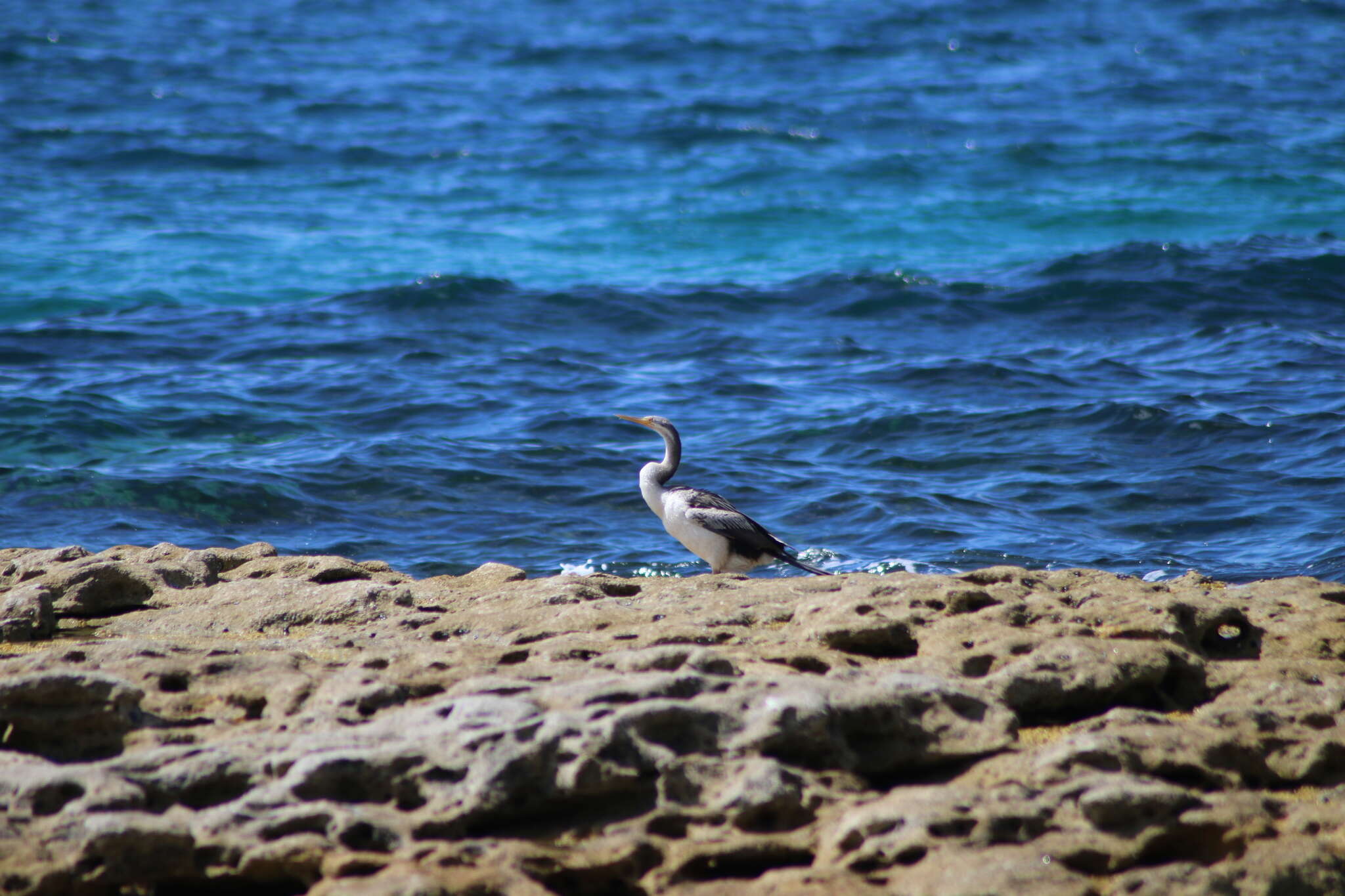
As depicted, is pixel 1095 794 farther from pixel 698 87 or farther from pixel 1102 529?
pixel 698 87

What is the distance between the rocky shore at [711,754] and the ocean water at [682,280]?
4.43 meters

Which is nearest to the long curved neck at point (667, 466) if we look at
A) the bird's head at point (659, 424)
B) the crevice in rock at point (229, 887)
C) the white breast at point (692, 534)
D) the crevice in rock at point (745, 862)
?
the bird's head at point (659, 424)

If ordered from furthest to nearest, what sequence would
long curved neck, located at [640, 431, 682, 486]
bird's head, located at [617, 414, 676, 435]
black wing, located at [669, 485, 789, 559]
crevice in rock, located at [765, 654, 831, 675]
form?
bird's head, located at [617, 414, 676, 435], long curved neck, located at [640, 431, 682, 486], black wing, located at [669, 485, 789, 559], crevice in rock, located at [765, 654, 831, 675]

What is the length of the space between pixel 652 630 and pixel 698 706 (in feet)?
3.82

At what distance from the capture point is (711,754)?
419cm

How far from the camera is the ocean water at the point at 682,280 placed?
37.0ft

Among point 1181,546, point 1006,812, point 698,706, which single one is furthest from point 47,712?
point 1181,546

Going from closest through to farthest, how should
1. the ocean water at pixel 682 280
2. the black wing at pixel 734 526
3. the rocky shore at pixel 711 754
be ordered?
the rocky shore at pixel 711 754, the black wing at pixel 734 526, the ocean water at pixel 682 280

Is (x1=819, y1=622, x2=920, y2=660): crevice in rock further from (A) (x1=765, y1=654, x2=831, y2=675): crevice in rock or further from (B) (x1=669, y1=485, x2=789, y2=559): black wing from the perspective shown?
(B) (x1=669, y1=485, x2=789, y2=559): black wing

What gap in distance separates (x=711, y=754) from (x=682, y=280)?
15.4 meters

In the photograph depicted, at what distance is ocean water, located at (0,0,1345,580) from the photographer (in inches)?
444

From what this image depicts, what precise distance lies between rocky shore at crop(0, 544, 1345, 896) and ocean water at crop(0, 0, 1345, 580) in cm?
443

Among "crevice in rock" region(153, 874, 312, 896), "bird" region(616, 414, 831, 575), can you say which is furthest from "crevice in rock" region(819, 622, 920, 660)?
"bird" region(616, 414, 831, 575)

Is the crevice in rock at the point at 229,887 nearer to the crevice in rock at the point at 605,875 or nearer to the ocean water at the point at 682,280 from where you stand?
the crevice in rock at the point at 605,875
